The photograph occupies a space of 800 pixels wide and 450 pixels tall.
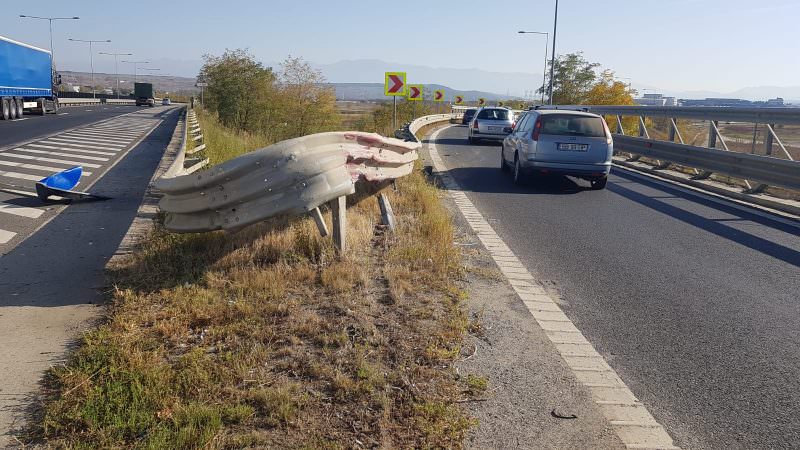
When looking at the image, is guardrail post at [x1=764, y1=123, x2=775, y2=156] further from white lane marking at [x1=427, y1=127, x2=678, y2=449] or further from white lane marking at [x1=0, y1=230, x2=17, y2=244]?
white lane marking at [x1=0, y1=230, x2=17, y2=244]

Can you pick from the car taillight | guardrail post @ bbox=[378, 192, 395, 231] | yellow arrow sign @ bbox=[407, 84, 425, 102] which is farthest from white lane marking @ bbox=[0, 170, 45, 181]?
yellow arrow sign @ bbox=[407, 84, 425, 102]

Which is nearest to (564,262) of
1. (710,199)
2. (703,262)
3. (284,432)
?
(703,262)

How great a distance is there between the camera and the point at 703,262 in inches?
304

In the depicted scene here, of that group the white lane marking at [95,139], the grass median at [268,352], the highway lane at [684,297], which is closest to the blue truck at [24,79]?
the white lane marking at [95,139]

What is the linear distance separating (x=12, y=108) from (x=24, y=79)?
7.22ft

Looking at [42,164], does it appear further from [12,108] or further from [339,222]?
[12,108]

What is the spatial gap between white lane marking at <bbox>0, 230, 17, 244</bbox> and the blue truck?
29.4m

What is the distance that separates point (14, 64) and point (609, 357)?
36.9 metres

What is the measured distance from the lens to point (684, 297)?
6.28 m

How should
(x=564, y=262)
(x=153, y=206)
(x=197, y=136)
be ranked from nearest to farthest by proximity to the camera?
(x=564, y=262)
(x=153, y=206)
(x=197, y=136)

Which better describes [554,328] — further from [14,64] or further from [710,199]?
[14,64]

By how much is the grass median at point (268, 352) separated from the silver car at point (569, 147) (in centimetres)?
732

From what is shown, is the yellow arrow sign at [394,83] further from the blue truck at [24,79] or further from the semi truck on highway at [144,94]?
the semi truck on highway at [144,94]

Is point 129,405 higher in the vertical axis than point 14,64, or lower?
lower
